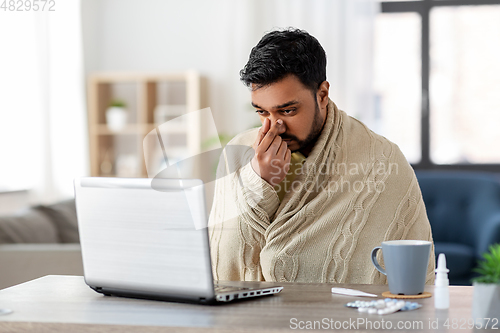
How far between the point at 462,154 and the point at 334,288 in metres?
3.48

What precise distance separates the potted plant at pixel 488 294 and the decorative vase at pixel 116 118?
3730mm

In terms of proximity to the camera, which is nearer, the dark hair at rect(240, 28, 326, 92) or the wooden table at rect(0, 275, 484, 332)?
the wooden table at rect(0, 275, 484, 332)

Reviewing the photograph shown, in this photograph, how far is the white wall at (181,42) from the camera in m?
4.46

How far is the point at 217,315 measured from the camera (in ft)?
2.72

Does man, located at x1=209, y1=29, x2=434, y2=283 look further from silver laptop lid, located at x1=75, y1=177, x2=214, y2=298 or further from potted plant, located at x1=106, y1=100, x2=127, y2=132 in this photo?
potted plant, located at x1=106, y1=100, x2=127, y2=132

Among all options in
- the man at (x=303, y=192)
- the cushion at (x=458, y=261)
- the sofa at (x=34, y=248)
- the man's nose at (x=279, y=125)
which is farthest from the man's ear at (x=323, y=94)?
the cushion at (x=458, y=261)

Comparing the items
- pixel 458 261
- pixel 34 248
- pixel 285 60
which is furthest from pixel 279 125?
pixel 458 261

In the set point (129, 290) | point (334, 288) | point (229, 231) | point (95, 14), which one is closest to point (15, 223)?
point (229, 231)

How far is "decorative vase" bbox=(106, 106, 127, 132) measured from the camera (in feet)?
13.9

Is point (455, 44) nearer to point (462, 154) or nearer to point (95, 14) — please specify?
point (462, 154)

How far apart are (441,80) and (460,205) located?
103 cm

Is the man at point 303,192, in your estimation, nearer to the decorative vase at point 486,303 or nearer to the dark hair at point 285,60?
the dark hair at point 285,60

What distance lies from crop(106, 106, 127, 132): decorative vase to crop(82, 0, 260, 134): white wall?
497 mm

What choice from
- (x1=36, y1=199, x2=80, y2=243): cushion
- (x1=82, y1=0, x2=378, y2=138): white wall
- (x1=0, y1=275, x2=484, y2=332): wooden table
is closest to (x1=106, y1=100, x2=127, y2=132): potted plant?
(x1=82, y1=0, x2=378, y2=138): white wall
